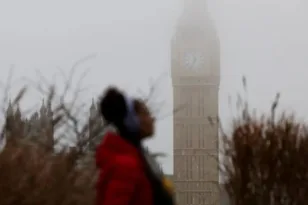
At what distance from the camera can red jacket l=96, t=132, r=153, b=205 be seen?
3658 millimetres

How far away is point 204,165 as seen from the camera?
73.6m

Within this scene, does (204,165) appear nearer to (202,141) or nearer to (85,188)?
(202,141)

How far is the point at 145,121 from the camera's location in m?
3.87

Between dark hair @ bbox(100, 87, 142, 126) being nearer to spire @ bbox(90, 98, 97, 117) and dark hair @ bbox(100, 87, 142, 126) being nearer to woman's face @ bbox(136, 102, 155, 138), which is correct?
woman's face @ bbox(136, 102, 155, 138)

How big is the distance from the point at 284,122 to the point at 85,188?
2.43 metres

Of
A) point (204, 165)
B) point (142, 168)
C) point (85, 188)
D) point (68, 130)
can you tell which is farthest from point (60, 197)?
point (204, 165)

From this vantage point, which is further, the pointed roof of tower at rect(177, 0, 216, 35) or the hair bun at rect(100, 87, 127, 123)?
the pointed roof of tower at rect(177, 0, 216, 35)

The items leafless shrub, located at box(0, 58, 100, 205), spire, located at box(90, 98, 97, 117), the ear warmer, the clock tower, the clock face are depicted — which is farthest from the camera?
the clock face

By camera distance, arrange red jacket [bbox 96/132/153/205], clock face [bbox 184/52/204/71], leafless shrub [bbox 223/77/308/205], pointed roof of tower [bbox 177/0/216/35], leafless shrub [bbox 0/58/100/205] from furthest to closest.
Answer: pointed roof of tower [bbox 177/0/216/35]
clock face [bbox 184/52/204/71]
leafless shrub [bbox 223/77/308/205]
leafless shrub [bbox 0/58/100/205]
red jacket [bbox 96/132/153/205]

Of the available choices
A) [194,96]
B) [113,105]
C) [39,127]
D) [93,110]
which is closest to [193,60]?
[194,96]

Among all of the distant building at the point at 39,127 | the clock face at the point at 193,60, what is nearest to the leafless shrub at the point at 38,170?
the distant building at the point at 39,127

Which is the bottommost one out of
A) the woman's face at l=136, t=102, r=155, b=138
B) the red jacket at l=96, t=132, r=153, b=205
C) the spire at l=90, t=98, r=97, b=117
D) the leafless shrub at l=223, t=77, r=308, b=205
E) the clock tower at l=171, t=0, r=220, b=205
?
the red jacket at l=96, t=132, r=153, b=205

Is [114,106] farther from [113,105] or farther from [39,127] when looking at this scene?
[39,127]

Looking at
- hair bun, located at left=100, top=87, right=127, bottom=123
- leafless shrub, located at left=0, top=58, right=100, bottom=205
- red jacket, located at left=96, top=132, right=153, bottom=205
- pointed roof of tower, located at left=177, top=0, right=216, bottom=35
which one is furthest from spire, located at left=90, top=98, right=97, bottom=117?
pointed roof of tower, located at left=177, top=0, right=216, bottom=35
